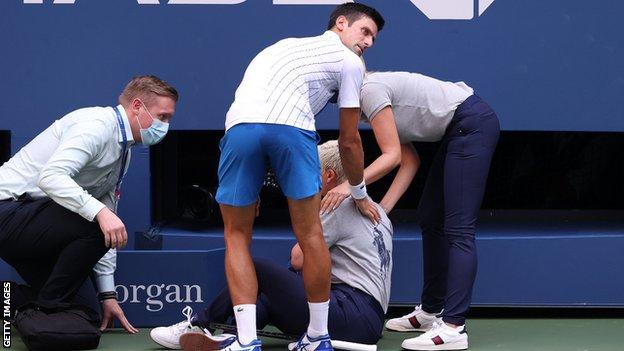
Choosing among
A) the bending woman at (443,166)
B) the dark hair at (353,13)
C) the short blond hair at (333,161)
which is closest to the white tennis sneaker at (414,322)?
the bending woman at (443,166)

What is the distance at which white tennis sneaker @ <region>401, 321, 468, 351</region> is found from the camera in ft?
15.4

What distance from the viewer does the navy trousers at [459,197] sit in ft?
15.5

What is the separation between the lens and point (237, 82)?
18.6 feet

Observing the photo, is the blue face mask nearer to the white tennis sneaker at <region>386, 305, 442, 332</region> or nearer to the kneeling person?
the kneeling person

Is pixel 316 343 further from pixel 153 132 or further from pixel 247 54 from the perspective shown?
pixel 247 54

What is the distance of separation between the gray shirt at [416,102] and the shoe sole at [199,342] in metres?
1.07

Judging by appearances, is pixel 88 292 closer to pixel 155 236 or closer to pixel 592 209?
pixel 155 236

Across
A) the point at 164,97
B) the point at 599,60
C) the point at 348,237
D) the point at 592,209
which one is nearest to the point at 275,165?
the point at 348,237

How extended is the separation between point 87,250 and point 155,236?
2.97ft

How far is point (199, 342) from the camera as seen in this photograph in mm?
4438

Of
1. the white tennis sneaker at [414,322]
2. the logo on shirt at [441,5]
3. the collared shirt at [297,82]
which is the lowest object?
the white tennis sneaker at [414,322]

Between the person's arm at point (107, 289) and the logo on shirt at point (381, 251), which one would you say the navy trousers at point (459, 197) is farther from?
the person's arm at point (107, 289)

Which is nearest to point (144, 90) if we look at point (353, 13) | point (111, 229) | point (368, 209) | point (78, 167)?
point (78, 167)

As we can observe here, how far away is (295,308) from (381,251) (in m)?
0.41
